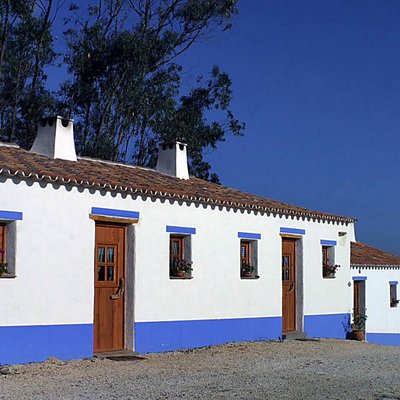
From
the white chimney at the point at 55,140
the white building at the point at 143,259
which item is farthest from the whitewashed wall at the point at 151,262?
the white chimney at the point at 55,140

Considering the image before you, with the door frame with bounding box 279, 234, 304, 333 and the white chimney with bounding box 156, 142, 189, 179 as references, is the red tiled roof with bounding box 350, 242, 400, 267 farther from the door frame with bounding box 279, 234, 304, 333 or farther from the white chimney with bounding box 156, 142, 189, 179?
the white chimney with bounding box 156, 142, 189, 179

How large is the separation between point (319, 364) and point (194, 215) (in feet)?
13.9

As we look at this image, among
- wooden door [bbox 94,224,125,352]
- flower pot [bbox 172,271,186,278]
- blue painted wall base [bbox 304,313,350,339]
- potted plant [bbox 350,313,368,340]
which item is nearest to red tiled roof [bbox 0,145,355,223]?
wooden door [bbox 94,224,125,352]

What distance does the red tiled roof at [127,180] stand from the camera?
12.9 meters

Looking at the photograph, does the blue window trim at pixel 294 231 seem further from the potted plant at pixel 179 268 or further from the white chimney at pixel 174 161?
the potted plant at pixel 179 268

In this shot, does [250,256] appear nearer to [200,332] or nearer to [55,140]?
[200,332]

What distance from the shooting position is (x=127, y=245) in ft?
47.0

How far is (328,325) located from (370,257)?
Answer: 626 centimetres

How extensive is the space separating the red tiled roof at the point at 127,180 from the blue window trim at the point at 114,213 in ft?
1.30

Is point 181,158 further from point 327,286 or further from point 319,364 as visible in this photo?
point 319,364

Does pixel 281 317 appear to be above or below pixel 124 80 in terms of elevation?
below

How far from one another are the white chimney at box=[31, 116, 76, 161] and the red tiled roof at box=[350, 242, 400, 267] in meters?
10.9

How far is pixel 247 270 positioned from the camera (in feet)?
56.8

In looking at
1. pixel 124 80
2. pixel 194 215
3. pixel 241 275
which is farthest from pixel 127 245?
pixel 124 80
